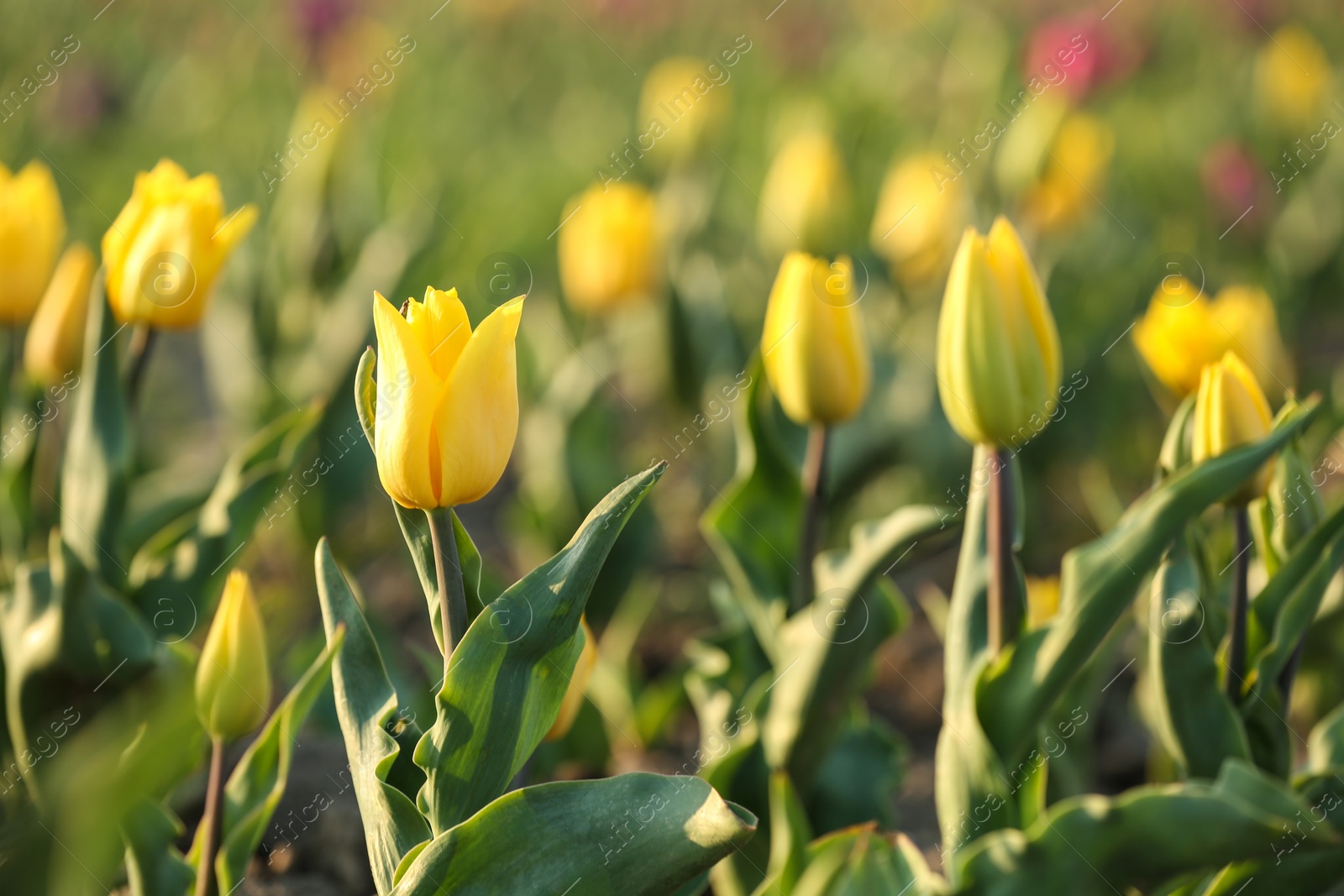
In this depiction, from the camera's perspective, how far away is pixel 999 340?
105 centimetres

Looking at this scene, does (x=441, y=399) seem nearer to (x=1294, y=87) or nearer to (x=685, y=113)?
(x=685, y=113)

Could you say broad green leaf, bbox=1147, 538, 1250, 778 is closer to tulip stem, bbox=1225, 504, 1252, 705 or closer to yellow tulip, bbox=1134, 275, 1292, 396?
tulip stem, bbox=1225, 504, 1252, 705

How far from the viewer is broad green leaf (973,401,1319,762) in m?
0.92

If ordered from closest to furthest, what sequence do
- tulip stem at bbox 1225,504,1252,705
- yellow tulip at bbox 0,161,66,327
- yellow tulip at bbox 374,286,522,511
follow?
1. yellow tulip at bbox 374,286,522,511
2. tulip stem at bbox 1225,504,1252,705
3. yellow tulip at bbox 0,161,66,327

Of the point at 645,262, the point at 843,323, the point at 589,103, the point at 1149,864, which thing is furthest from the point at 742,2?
the point at 1149,864

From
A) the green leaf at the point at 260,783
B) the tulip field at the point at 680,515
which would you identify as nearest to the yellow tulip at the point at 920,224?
the tulip field at the point at 680,515

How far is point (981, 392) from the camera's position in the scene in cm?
105

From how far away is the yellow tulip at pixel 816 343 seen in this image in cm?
128

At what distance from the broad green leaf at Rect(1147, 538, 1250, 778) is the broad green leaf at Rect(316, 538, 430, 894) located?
2.19 ft

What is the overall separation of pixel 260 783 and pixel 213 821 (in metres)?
0.07

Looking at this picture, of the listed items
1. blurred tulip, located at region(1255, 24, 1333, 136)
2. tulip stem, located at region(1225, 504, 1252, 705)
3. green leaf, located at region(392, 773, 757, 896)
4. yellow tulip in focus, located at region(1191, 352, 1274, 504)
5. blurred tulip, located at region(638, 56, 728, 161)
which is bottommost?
blurred tulip, located at region(1255, 24, 1333, 136)

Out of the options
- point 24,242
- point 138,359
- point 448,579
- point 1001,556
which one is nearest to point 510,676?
point 448,579

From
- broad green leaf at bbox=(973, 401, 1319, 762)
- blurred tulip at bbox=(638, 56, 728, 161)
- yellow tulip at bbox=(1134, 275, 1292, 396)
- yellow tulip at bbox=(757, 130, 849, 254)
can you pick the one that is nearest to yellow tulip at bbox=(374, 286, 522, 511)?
broad green leaf at bbox=(973, 401, 1319, 762)

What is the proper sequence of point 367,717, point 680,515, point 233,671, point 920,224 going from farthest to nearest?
point 680,515 < point 920,224 < point 233,671 < point 367,717
